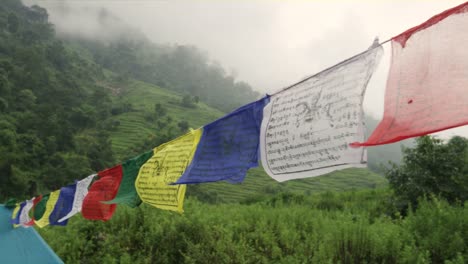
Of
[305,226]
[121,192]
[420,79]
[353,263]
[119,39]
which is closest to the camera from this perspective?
[420,79]

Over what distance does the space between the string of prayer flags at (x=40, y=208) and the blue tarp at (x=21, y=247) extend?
0.77ft

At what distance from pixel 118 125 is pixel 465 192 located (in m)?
56.6

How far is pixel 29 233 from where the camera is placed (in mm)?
5273

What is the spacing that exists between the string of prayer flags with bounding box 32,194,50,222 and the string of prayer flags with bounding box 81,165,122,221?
128cm

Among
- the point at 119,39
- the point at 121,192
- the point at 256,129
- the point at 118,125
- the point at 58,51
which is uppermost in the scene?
the point at 119,39

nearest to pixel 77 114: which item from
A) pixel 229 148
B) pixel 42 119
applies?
pixel 42 119

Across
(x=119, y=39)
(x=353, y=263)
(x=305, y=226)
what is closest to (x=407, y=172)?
(x=305, y=226)

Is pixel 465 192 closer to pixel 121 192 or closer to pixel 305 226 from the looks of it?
pixel 305 226

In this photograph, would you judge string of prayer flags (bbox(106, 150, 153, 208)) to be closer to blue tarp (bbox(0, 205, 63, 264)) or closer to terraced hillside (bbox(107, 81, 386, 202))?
blue tarp (bbox(0, 205, 63, 264))

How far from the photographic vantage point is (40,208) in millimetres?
5617

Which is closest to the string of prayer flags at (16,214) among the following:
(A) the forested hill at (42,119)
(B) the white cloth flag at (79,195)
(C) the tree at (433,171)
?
(B) the white cloth flag at (79,195)

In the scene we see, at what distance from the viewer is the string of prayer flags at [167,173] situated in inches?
125

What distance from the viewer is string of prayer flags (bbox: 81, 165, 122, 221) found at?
4.38 metres

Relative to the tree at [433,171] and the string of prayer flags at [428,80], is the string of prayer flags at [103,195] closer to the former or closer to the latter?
the string of prayer flags at [428,80]
